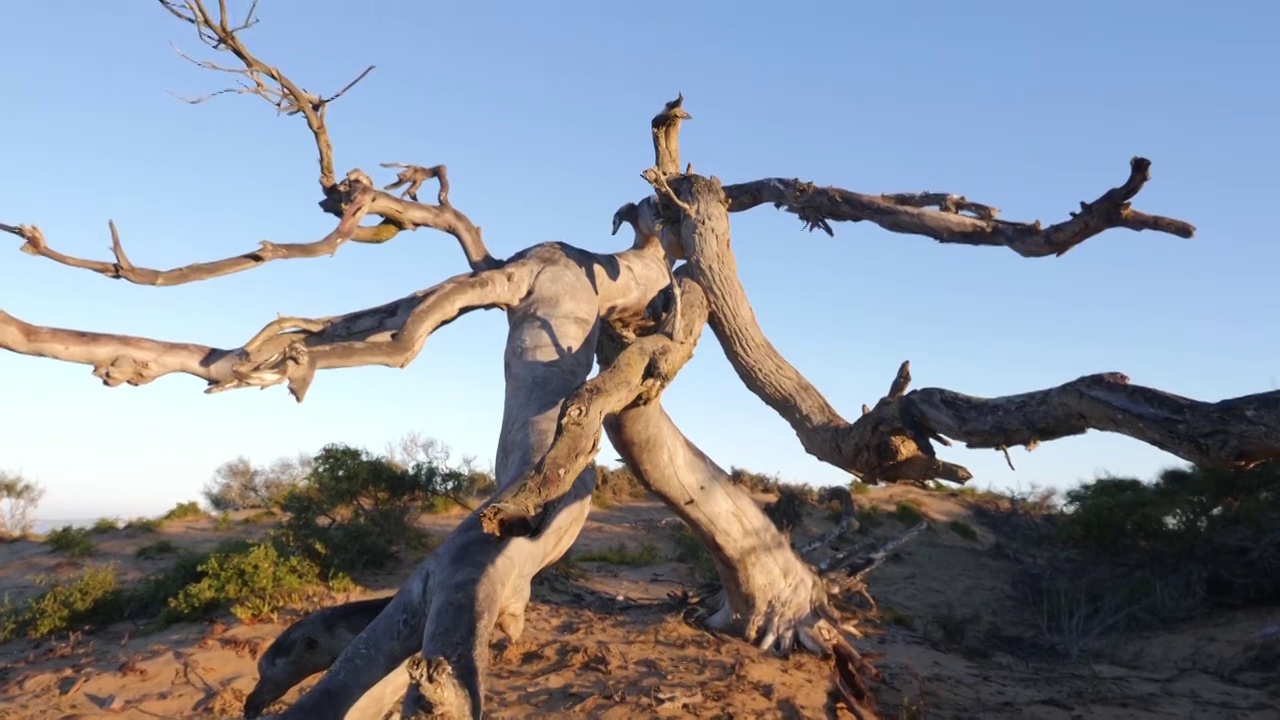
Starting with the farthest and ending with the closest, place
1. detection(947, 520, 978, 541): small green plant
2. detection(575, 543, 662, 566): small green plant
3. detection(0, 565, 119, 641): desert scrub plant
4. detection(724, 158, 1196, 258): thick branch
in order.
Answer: detection(947, 520, 978, 541): small green plant < detection(575, 543, 662, 566): small green plant < detection(0, 565, 119, 641): desert scrub plant < detection(724, 158, 1196, 258): thick branch

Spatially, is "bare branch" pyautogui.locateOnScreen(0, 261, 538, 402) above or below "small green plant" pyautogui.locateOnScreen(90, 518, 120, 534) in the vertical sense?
above

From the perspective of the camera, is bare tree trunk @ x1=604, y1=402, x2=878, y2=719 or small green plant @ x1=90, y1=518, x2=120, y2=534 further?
small green plant @ x1=90, y1=518, x2=120, y2=534

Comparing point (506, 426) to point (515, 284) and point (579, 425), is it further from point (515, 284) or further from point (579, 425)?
point (579, 425)

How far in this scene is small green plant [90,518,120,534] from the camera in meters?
14.3

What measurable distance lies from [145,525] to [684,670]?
475 inches

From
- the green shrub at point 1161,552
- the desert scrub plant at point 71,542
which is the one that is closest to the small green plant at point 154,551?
the desert scrub plant at point 71,542

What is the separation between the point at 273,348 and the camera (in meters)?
4.55

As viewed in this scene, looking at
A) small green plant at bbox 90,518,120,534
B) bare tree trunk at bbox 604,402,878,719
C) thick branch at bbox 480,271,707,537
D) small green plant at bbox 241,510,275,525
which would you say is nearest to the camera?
thick branch at bbox 480,271,707,537

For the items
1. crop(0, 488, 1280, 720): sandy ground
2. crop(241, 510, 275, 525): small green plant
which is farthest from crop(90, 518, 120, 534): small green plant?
crop(0, 488, 1280, 720): sandy ground

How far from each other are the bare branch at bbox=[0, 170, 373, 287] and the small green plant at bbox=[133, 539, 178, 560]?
8256 millimetres

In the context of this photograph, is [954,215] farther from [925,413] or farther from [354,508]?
[354,508]

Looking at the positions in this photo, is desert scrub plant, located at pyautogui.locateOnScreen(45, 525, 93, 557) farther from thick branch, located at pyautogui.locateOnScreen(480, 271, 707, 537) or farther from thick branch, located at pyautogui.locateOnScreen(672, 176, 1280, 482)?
thick branch, located at pyautogui.locateOnScreen(480, 271, 707, 537)

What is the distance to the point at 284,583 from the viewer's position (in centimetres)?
845

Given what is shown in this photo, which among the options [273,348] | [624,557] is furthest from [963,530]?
[273,348]
